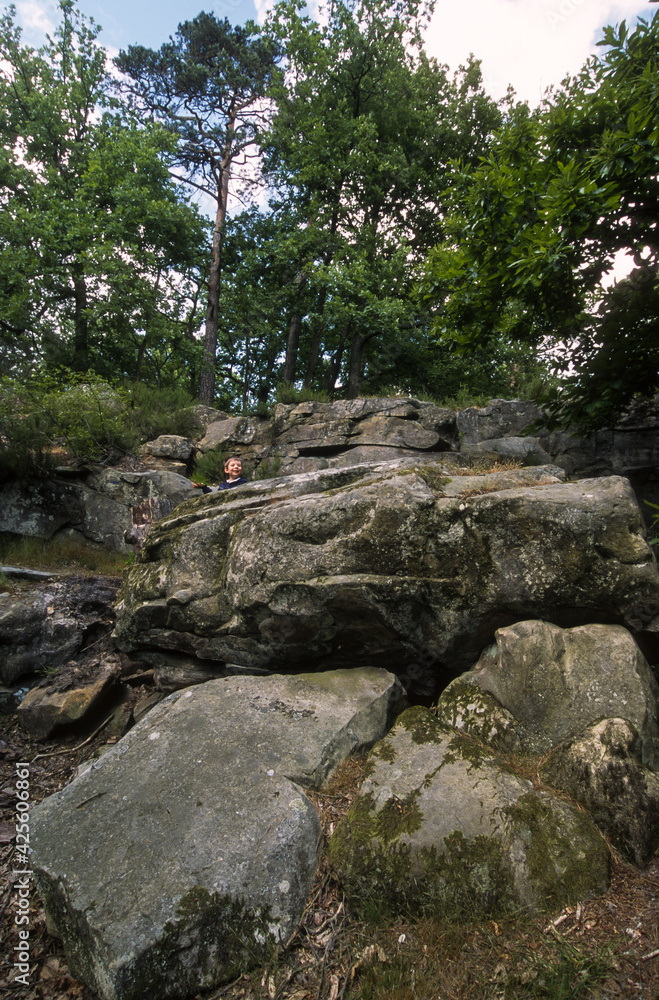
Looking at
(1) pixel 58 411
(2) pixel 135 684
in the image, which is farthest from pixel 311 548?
(1) pixel 58 411

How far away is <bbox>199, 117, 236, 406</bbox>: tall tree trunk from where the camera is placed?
20344mm

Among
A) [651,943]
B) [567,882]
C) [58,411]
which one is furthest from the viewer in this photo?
[58,411]

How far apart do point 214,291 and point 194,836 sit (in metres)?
22.0

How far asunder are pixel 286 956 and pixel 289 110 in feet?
84.8

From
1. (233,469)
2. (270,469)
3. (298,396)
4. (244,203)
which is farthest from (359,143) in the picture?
(233,469)

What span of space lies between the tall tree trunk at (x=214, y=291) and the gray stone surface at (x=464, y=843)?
17.5 metres

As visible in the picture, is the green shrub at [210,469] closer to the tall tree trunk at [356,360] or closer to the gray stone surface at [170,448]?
the gray stone surface at [170,448]

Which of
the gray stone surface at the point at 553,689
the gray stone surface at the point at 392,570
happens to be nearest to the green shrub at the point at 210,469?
the gray stone surface at the point at 392,570

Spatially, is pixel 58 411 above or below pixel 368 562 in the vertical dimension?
above

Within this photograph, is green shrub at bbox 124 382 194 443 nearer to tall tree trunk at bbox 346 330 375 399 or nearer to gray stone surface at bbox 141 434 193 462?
gray stone surface at bbox 141 434 193 462

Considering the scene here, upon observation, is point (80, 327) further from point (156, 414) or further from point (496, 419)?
point (496, 419)

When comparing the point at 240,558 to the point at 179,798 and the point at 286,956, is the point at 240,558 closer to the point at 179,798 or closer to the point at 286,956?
the point at 179,798

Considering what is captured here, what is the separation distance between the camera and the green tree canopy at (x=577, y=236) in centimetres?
646

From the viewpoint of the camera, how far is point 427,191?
21750 millimetres
